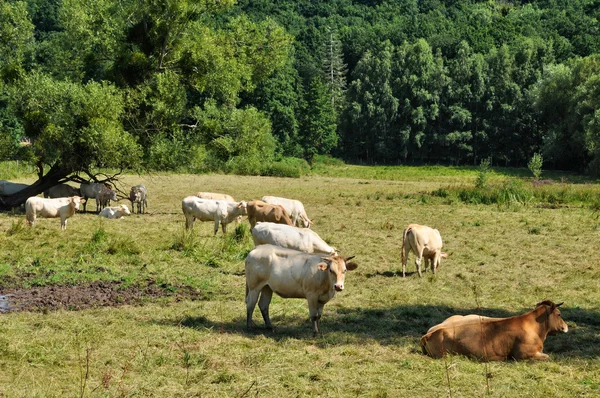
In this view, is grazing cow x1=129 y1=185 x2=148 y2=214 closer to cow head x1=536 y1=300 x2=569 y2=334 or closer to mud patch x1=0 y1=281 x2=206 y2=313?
mud patch x1=0 y1=281 x2=206 y2=313

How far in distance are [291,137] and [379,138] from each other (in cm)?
1057

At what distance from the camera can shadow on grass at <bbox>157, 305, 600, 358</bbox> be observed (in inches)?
417

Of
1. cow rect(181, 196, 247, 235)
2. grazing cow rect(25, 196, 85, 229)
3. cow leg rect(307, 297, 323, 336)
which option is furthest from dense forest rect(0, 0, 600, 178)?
cow leg rect(307, 297, 323, 336)

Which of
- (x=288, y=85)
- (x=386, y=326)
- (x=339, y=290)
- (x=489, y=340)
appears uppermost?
(x=288, y=85)

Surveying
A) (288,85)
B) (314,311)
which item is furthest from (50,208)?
(288,85)

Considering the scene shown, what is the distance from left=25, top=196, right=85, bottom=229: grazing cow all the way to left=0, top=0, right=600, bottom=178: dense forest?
142 inches

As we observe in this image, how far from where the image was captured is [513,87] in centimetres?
7794

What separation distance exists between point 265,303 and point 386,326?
208 cm

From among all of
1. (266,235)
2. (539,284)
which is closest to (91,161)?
(266,235)

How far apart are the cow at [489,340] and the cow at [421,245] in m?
6.16

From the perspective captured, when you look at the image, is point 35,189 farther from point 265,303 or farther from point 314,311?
point 314,311

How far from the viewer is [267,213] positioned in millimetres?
20672

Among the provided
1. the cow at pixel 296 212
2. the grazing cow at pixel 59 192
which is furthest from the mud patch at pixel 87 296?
the grazing cow at pixel 59 192

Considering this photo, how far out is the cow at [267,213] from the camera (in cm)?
2053
